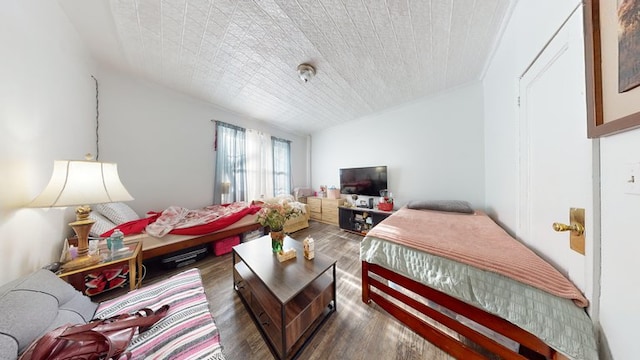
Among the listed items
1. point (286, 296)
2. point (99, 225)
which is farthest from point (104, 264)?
point (286, 296)

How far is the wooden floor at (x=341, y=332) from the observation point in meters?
1.09

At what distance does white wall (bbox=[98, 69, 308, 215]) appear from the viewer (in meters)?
Answer: 2.24

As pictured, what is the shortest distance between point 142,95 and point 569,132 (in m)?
4.29

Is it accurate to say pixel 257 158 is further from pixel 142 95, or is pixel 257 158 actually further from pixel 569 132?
pixel 569 132

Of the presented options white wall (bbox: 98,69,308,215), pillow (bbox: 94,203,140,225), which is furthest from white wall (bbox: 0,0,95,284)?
white wall (bbox: 98,69,308,215)

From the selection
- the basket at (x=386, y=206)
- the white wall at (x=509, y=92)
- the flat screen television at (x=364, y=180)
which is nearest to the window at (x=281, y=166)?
the flat screen television at (x=364, y=180)

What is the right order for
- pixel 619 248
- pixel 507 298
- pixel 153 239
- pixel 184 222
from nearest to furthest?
pixel 619 248 < pixel 507 298 < pixel 153 239 < pixel 184 222

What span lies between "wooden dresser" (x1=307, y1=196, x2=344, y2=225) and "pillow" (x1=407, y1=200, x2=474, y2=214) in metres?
1.43

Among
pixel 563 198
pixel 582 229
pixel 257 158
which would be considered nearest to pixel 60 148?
pixel 257 158

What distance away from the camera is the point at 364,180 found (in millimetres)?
3338

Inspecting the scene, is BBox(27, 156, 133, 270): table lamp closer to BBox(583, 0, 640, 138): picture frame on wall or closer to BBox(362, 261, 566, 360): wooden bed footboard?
BBox(362, 261, 566, 360): wooden bed footboard

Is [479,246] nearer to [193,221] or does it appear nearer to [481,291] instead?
[481,291]

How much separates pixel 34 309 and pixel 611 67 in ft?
7.76

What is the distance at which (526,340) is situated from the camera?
2.81 ft
